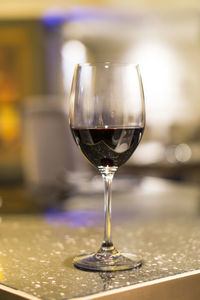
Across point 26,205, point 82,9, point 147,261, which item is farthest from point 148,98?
point 147,261

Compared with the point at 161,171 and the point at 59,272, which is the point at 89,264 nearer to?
the point at 59,272

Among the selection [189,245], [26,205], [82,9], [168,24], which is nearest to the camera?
[189,245]

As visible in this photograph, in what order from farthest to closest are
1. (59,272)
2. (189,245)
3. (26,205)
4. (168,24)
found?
1. (168,24)
2. (26,205)
3. (189,245)
4. (59,272)

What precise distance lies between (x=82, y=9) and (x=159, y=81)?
175 cm

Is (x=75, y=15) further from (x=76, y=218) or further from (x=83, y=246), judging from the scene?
(x=83, y=246)

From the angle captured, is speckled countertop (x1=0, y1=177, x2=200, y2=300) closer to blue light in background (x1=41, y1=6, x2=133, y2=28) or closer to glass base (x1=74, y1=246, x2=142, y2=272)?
glass base (x1=74, y1=246, x2=142, y2=272)

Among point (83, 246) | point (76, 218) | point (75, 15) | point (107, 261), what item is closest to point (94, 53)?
point (75, 15)

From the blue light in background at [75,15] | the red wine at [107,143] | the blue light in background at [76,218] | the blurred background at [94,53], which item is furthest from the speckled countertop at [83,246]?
the blue light in background at [75,15]

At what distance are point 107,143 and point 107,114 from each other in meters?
0.03

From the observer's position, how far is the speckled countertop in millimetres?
491

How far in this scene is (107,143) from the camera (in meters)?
0.58

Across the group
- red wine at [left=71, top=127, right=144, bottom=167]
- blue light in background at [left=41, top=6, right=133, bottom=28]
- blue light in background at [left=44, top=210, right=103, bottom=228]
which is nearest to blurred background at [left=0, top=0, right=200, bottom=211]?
blue light in background at [left=41, top=6, right=133, bottom=28]

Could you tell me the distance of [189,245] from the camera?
65 cm

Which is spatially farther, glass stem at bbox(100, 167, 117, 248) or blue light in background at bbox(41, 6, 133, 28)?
blue light in background at bbox(41, 6, 133, 28)
